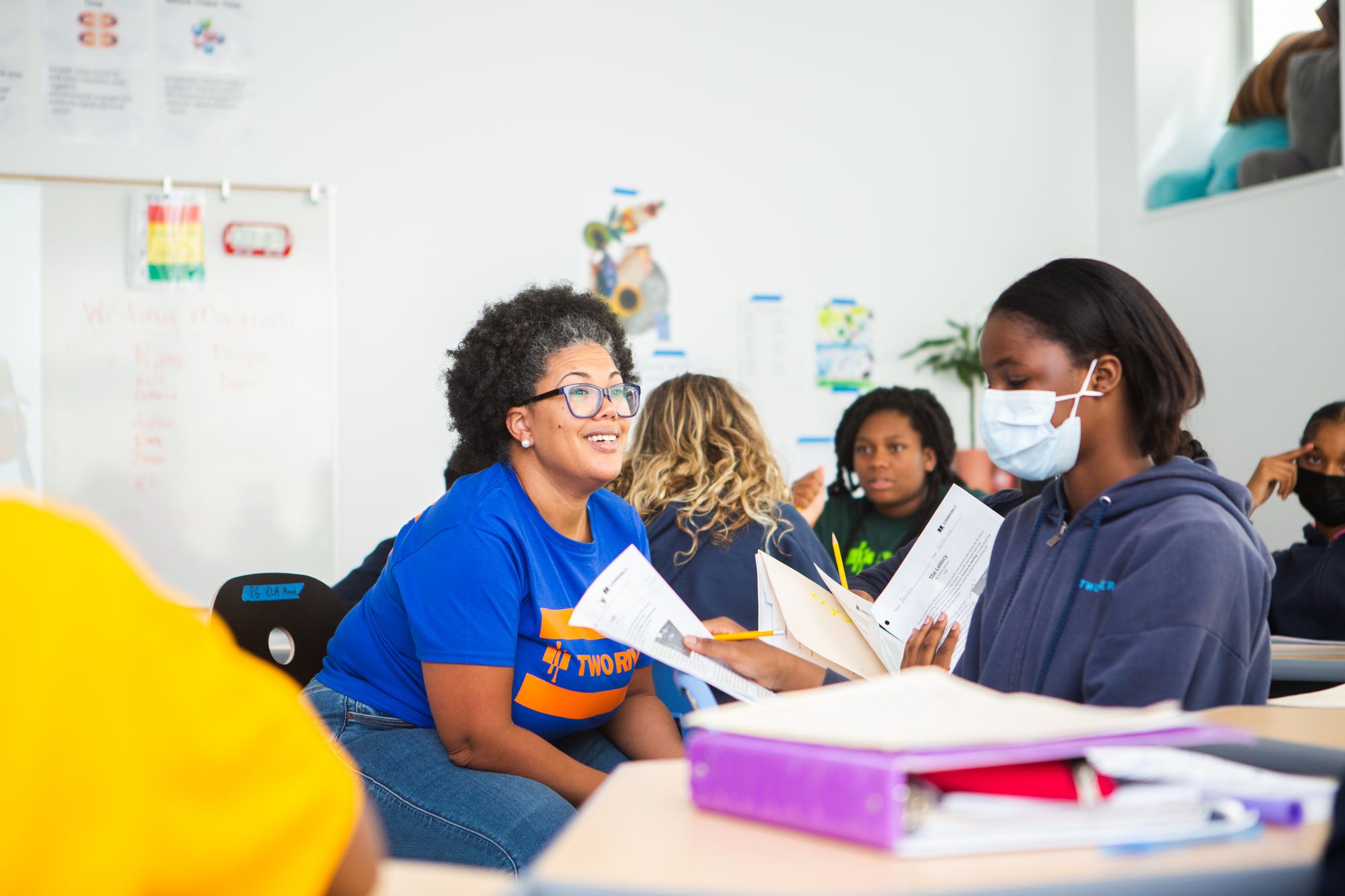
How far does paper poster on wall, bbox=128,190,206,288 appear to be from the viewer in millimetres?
4027

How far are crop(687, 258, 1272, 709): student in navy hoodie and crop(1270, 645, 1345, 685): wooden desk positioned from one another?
93cm

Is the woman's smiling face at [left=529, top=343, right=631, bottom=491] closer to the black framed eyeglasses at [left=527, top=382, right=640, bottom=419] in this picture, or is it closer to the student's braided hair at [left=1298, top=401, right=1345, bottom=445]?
the black framed eyeglasses at [left=527, top=382, right=640, bottom=419]

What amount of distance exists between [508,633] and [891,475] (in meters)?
2.14

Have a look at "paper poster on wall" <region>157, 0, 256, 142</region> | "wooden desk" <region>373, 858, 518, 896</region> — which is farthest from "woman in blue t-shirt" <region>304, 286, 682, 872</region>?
"paper poster on wall" <region>157, 0, 256, 142</region>

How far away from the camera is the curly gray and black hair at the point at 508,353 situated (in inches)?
79.9

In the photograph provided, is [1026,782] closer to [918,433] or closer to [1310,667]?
[1310,667]

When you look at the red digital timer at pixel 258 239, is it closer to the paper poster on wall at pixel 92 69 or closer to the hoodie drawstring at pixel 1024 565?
the paper poster on wall at pixel 92 69

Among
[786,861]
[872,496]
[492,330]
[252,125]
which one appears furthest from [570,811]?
[252,125]

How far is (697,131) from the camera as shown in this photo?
4762mm

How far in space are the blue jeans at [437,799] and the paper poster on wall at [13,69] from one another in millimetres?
3245

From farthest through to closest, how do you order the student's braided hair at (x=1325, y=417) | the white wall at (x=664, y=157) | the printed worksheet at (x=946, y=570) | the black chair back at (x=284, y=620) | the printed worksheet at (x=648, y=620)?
1. the white wall at (x=664, y=157)
2. the student's braided hair at (x=1325, y=417)
3. the black chair back at (x=284, y=620)
4. the printed worksheet at (x=946, y=570)
5. the printed worksheet at (x=648, y=620)

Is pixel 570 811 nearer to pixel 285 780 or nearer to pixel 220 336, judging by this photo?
pixel 285 780

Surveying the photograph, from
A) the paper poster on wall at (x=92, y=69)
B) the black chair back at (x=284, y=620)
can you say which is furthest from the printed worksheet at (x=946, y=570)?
the paper poster on wall at (x=92, y=69)

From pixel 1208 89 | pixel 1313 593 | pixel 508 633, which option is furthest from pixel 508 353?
pixel 1208 89
